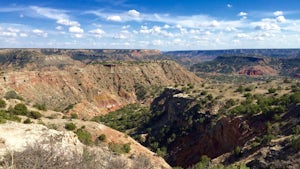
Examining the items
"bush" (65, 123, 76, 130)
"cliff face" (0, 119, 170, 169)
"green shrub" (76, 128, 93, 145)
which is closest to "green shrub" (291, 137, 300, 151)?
"cliff face" (0, 119, 170, 169)

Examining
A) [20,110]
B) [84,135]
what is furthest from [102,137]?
Result: [20,110]

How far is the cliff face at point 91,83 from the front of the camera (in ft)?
312

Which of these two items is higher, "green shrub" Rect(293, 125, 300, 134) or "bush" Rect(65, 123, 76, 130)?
"green shrub" Rect(293, 125, 300, 134)

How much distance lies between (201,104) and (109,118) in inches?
1429

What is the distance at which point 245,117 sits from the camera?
43.5 metres

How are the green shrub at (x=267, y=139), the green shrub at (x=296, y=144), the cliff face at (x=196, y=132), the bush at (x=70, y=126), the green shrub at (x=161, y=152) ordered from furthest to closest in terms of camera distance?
the green shrub at (x=161, y=152), the cliff face at (x=196, y=132), the bush at (x=70, y=126), the green shrub at (x=267, y=139), the green shrub at (x=296, y=144)

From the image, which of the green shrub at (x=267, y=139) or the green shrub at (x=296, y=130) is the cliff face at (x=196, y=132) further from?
the green shrub at (x=296, y=130)

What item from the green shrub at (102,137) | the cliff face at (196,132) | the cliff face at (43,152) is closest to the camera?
the cliff face at (43,152)

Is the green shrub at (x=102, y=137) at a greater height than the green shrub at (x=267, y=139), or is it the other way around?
the green shrub at (x=267, y=139)

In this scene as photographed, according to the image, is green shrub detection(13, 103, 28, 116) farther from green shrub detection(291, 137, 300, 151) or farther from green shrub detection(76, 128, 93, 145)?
green shrub detection(291, 137, 300, 151)

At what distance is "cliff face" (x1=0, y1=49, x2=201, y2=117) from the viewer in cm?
9519

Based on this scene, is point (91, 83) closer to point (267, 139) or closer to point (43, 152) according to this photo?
point (267, 139)

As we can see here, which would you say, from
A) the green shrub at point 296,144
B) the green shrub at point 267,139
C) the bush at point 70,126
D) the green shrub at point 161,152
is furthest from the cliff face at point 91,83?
the green shrub at point 296,144

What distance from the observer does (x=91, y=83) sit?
124625 mm
